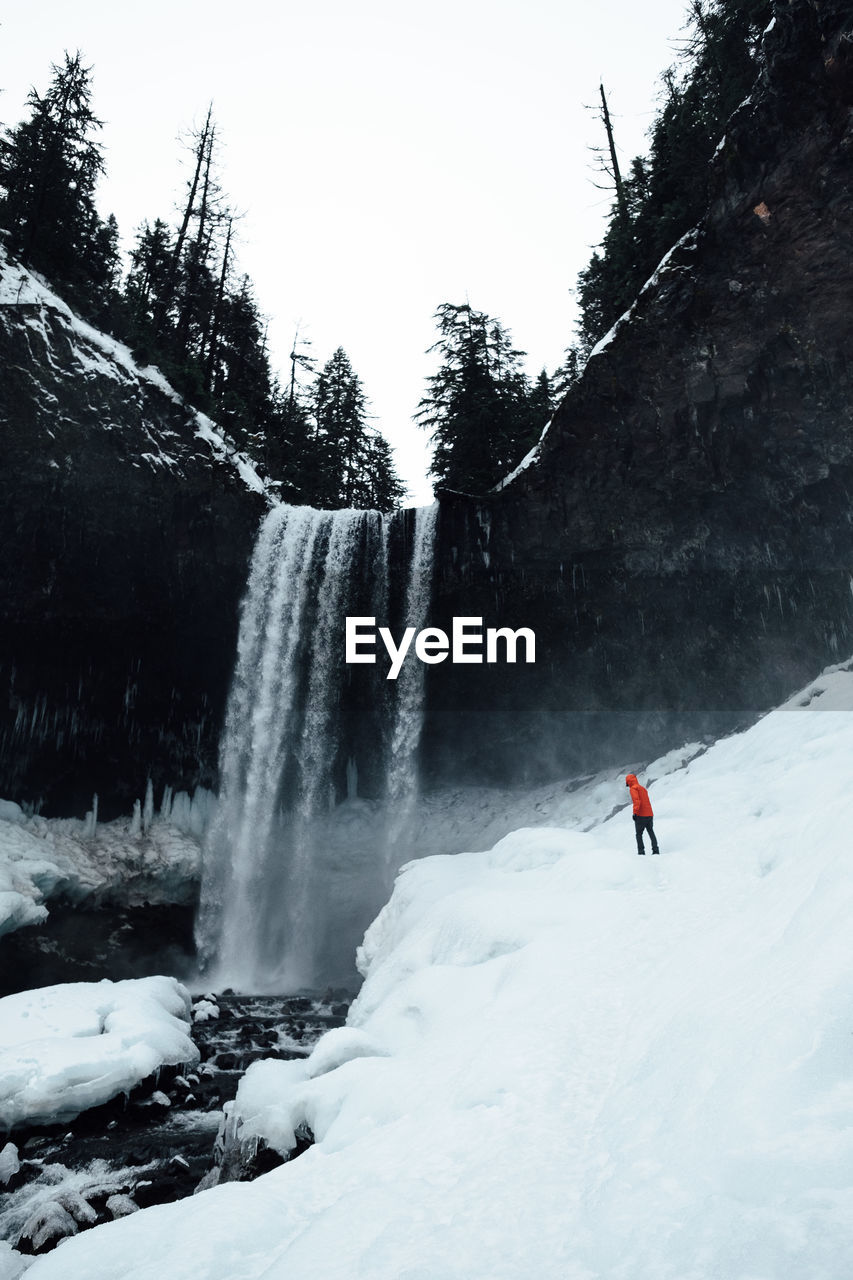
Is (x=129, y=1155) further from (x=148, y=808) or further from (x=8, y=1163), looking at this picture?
(x=148, y=808)

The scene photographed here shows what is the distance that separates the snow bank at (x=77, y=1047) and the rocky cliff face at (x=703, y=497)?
576 inches

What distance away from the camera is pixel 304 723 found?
25266mm

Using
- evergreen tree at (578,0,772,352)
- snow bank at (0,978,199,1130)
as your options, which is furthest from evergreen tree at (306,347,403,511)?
snow bank at (0,978,199,1130)

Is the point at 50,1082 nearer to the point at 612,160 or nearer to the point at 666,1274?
the point at 666,1274

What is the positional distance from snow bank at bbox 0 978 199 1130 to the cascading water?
954 centimetres

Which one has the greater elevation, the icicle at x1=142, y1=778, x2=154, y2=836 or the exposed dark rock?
the icicle at x1=142, y1=778, x2=154, y2=836

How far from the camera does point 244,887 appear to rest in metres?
23.9

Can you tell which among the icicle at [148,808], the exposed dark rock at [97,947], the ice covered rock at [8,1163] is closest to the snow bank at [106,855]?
the icicle at [148,808]

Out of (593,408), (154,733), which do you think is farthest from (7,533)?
(593,408)

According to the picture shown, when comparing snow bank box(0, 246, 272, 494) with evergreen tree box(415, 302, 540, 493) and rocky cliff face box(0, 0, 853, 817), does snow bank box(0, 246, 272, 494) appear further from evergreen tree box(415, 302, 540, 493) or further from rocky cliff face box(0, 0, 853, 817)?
evergreen tree box(415, 302, 540, 493)

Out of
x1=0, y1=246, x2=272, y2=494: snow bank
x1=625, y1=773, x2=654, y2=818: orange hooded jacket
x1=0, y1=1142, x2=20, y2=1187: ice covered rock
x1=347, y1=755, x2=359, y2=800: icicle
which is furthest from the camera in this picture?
x1=347, y1=755, x2=359, y2=800: icicle

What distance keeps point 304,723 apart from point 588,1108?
70.7 ft

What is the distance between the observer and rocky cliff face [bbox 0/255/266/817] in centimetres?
2073

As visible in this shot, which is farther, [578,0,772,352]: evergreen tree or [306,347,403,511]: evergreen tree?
[306,347,403,511]: evergreen tree
